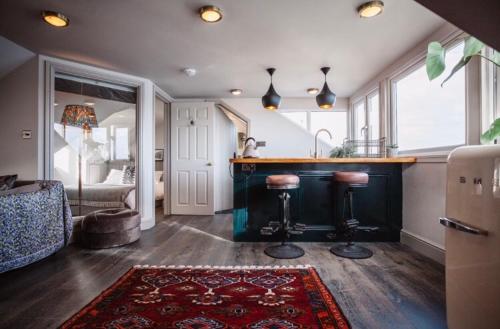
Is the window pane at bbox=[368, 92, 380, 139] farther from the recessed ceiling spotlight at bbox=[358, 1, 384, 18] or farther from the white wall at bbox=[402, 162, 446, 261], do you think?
the recessed ceiling spotlight at bbox=[358, 1, 384, 18]

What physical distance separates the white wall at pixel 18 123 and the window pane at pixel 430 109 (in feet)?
14.9

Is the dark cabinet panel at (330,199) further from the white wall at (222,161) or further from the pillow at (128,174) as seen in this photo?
the pillow at (128,174)

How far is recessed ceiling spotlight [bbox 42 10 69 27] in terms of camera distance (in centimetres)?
217

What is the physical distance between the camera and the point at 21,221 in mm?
2148

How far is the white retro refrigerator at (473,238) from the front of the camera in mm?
981

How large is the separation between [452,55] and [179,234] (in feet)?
12.4

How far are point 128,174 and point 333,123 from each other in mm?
4210

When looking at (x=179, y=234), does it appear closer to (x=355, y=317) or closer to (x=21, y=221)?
(x=21, y=221)

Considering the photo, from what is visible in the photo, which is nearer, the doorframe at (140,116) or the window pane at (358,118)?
the doorframe at (140,116)

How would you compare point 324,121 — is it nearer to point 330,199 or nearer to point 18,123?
point 330,199

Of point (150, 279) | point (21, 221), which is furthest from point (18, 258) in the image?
point (150, 279)

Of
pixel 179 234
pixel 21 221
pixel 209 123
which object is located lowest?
pixel 179 234

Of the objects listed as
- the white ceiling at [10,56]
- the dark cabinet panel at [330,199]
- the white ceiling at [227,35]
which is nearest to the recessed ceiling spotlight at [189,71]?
the white ceiling at [227,35]

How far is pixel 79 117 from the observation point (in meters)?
3.33
